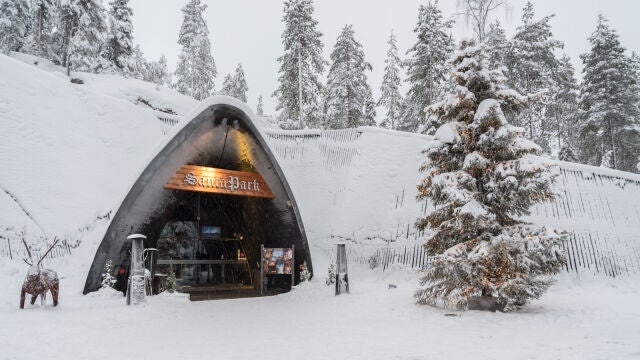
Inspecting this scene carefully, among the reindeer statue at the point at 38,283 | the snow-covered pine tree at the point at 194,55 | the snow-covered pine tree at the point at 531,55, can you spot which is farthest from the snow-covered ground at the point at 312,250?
the snow-covered pine tree at the point at 194,55

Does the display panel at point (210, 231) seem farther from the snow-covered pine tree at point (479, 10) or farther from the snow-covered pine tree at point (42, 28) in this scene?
the snow-covered pine tree at point (42, 28)

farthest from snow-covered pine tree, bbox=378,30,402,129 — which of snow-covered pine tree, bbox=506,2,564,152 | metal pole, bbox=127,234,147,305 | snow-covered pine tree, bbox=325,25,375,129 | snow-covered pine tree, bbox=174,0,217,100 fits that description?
metal pole, bbox=127,234,147,305

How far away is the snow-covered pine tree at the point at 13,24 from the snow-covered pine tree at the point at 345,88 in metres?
24.0

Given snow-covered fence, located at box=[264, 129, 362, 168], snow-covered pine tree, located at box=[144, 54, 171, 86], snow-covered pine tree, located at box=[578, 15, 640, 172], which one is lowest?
snow-covered fence, located at box=[264, 129, 362, 168]

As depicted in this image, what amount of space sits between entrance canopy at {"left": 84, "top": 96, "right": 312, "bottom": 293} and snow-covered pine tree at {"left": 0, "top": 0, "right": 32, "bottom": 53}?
24.5 m

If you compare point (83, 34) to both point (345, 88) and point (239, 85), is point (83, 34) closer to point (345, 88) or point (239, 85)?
point (239, 85)

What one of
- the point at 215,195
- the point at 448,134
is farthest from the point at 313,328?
the point at 215,195

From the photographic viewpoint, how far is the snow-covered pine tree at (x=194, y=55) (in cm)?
3831

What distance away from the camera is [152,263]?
13.2m

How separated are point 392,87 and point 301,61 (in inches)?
474

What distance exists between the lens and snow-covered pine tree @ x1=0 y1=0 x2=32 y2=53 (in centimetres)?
2998

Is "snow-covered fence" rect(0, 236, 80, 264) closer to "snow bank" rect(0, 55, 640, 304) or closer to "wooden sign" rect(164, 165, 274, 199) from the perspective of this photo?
"snow bank" rect(0, 55, 640, 304)

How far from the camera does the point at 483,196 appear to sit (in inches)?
388

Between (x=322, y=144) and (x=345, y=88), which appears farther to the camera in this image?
(x=345, y=88)
